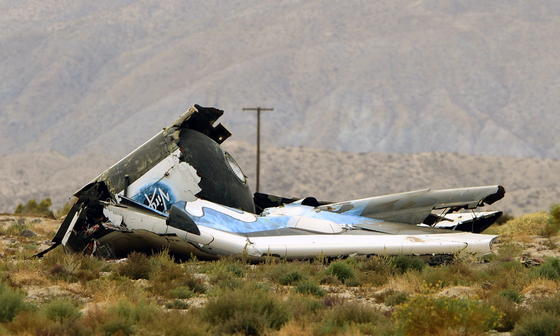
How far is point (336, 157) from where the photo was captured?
15412 centimetres

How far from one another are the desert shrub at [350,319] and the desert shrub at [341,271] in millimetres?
4354

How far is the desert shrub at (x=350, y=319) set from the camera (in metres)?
14.0

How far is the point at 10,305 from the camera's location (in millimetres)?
14789

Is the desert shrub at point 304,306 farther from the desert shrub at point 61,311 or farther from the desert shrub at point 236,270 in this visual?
the desert shrub at point 236,270

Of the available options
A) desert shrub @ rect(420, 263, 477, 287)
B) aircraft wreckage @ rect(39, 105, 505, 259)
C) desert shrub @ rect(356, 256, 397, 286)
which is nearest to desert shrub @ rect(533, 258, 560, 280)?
desert shrub @ rect(420, 263, 477, 287)

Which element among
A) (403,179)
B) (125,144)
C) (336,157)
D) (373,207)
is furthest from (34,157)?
(373,207)

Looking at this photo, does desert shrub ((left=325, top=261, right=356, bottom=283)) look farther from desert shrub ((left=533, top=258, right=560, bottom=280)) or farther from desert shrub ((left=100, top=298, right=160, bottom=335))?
desert shrub ((left=100, top=298, right=160, bottom=335))

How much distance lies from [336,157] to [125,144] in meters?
50.2

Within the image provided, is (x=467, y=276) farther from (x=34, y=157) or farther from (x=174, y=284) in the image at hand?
(x=34, y=157)

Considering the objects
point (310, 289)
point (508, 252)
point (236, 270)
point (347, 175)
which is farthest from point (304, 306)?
point (347, 175)

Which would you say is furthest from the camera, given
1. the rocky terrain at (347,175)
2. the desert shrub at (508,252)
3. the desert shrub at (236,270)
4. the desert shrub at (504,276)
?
the rocky terrain at (347,175)

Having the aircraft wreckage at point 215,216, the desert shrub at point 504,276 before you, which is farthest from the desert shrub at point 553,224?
the desert shrub at point 504,276

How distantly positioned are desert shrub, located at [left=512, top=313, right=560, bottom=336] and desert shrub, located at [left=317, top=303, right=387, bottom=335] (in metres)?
1.77

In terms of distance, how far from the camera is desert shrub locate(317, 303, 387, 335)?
13992 mm
